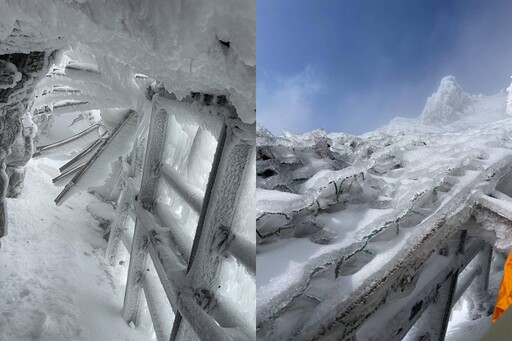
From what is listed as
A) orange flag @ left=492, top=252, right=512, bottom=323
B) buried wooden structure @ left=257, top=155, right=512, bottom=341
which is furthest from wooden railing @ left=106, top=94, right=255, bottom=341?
orange flag @ left=492, top=252, right=512, bottom=323

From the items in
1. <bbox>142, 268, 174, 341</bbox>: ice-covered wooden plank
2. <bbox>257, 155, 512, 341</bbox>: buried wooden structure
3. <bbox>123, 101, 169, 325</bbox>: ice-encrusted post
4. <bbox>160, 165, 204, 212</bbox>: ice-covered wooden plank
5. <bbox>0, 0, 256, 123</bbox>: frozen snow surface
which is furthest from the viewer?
<bbox>123, 101, 169, 325</bbox>: ice-encrusted post

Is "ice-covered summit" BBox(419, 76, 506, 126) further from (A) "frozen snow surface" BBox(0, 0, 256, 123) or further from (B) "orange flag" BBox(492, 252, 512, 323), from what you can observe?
(A) "frozen snow surface" BBox(0, 0, 256, 123)

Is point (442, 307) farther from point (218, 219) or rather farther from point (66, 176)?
point (66, 176)

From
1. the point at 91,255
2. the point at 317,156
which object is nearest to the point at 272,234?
the point at 317,156

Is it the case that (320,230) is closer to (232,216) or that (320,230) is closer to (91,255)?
(232,216)

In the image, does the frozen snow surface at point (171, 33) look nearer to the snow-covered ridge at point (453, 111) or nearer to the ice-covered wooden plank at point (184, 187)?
the ice-covered wooden plank at point (184, 187)
